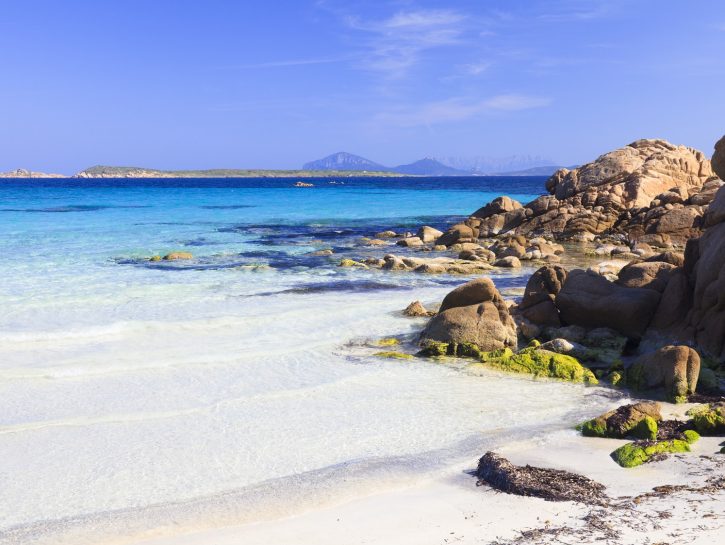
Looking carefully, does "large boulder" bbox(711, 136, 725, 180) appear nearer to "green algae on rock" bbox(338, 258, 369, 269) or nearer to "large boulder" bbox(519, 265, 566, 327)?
"large boulder" bbox(519, 265, 566, 327)

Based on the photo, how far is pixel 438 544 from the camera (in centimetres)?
564

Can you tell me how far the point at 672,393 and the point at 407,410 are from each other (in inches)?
152

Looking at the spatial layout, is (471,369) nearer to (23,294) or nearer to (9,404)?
(9,404)

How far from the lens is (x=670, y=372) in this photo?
394 inches

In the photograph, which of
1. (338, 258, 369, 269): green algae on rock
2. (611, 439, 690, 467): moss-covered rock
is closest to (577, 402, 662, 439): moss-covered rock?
(611, 439, 690, 467): moss-covered rock

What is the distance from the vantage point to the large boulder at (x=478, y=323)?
40.3 ft

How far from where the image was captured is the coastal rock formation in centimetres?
3048

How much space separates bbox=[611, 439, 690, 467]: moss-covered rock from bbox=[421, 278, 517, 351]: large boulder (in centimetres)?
452

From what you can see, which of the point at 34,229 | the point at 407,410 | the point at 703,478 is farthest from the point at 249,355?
the point at 34,229

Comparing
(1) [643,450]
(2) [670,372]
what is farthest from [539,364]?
A: (1) [643,450]

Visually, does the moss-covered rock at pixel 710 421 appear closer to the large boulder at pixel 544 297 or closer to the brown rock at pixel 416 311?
the large boulder at pixel 544 297

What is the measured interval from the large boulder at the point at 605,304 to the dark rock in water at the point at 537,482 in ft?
21.2

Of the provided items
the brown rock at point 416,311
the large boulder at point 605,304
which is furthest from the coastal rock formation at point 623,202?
the large boulder at point 605,304

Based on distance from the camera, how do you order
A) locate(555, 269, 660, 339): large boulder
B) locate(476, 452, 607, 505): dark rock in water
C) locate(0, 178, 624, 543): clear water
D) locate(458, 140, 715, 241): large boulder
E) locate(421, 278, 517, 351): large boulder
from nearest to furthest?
locate(476, 452, 607, 505): dark rock in water, locate(0, 178, 624, 543): clear water, locate(421, 278, 517, 351): large boulder, locate(555, 269, 660, 339): large boulder, locate(458, 140, 715, 241): large boulder
